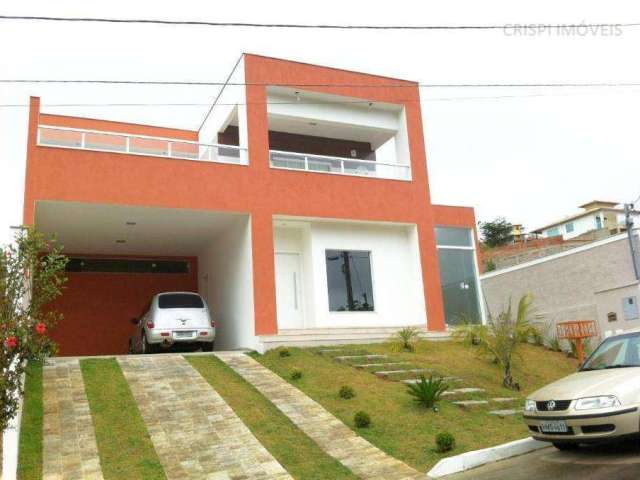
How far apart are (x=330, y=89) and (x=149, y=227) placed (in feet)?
21.5

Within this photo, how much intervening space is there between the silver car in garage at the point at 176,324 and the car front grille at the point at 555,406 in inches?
369

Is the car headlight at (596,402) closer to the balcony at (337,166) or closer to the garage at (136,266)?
the garage at (136,266)

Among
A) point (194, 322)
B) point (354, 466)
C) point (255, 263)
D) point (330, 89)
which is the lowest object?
point (354, 466)

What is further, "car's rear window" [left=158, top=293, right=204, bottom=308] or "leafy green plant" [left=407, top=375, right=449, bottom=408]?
"car's rear window" [left=158, top=293, right=204, bottom=308]

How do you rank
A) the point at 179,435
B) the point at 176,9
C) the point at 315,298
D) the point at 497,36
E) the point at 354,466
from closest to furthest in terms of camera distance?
the point at 354,466 → the point at 179,435 → the point at 176,9 → the point at 497,36 → the point at 315,298

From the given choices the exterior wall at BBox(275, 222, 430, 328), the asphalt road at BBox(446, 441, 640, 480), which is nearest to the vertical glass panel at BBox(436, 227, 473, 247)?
the exterior wall at BBox(275, 222, 430, 328)

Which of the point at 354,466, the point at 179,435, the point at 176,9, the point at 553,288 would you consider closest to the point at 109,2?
the point at 176,9

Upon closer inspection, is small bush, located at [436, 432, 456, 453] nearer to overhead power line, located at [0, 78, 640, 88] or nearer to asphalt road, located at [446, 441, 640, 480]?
asphalt road, located at [446, 441, 640, 480]

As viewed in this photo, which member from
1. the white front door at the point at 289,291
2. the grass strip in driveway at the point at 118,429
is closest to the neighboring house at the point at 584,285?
the white front door at the point at 289,291

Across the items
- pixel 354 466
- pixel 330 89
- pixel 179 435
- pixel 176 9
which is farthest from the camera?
Answer: pixel 330 89

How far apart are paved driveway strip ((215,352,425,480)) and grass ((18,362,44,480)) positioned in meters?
3.63

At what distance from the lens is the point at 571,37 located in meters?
11.4

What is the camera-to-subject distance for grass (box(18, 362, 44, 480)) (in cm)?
721

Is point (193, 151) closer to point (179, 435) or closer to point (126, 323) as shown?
point (126, 323)
